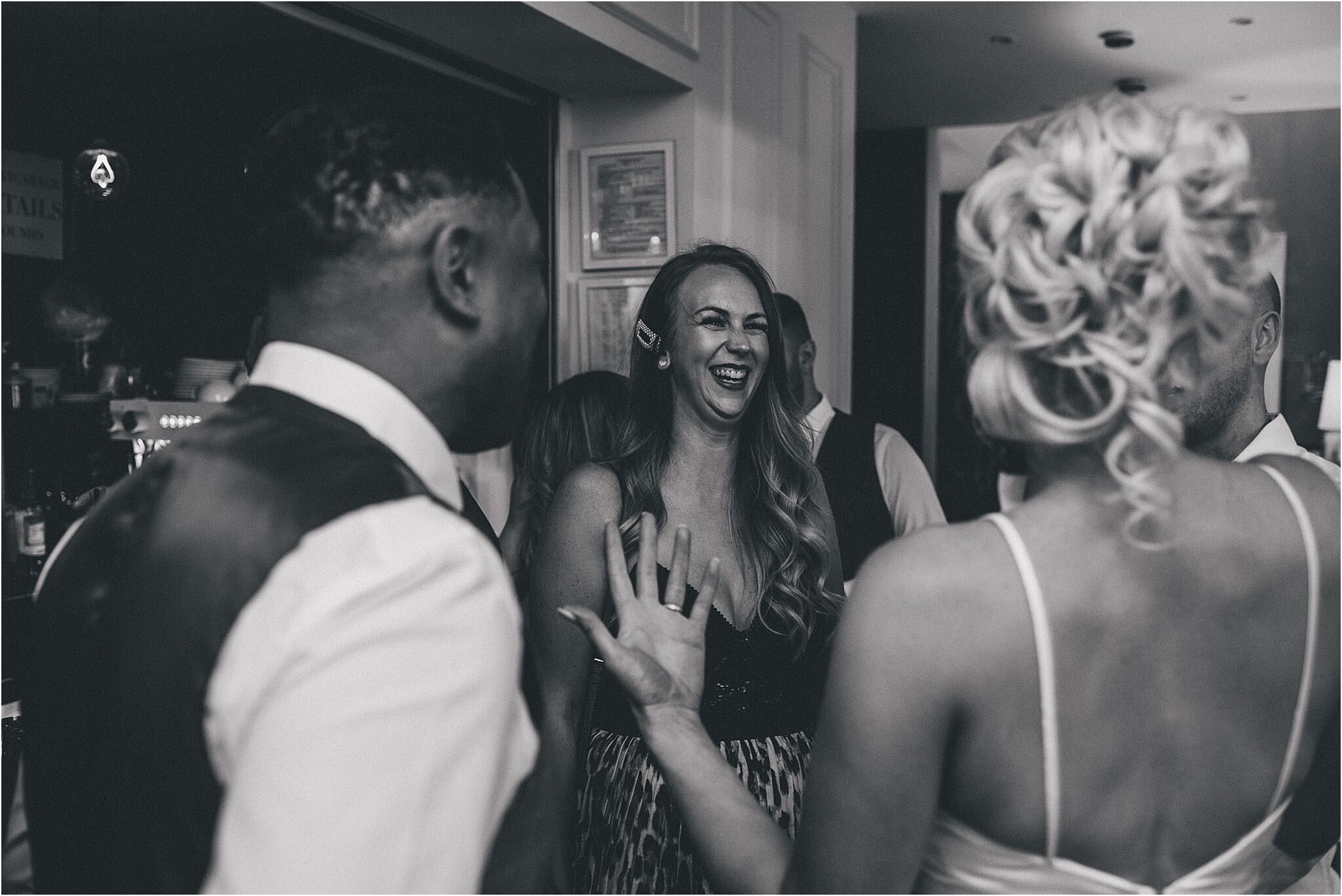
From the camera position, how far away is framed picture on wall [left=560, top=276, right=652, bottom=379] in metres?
3.59

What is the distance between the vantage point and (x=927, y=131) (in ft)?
24.5

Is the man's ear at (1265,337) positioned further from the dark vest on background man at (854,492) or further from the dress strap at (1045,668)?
the dark vest on background man at (854,492)

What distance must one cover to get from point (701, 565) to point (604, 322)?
1812mm

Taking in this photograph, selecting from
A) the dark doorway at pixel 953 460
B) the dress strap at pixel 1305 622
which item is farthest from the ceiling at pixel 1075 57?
the dress strap at pixel 1305 622

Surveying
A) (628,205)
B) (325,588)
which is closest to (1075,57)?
(628,205)

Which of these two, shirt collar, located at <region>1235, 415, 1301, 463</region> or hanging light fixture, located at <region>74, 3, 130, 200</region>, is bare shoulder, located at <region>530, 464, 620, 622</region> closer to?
shirt collar, located at <region>1235, 415, 1301, 463</region>

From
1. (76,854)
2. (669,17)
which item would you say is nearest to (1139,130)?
(76,854)

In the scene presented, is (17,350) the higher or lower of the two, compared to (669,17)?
lower

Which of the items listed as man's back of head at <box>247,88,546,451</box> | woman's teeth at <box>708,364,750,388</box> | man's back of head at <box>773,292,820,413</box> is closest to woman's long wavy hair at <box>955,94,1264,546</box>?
man's back of head at <box>247,88,546,451</box>

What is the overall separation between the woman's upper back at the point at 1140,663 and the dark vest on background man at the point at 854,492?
1785 mm

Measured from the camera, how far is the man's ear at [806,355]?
316cm

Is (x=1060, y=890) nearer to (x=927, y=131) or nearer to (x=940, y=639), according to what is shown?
(x=940, y=639)

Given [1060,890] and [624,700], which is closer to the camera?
[1060,890]

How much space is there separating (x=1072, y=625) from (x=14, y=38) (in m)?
4.13
